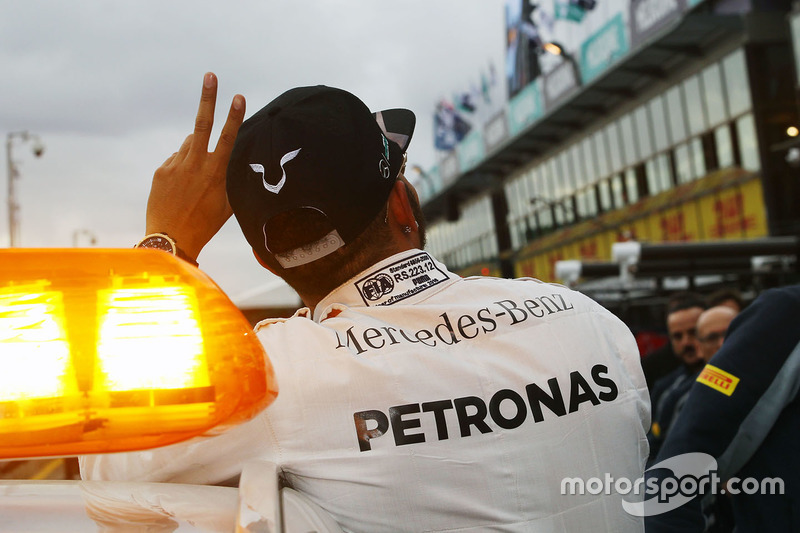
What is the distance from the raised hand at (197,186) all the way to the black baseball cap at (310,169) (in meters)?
0.11

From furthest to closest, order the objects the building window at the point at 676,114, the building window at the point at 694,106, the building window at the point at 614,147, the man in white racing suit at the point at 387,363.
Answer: the building window at the point at 614,147 → the building window at the point at 676,114 → the building window at the point at 694,106 → the man in white racing suit at the point at 387,363

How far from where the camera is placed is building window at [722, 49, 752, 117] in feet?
65.1

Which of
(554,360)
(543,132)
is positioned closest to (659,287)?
(554,360)

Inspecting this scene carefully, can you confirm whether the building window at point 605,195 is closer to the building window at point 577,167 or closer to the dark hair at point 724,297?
the building window at point 577,167

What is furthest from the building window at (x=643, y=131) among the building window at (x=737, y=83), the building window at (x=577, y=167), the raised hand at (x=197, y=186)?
the raised hand at (x=197, y=186)

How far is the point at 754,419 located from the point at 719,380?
15 centimetres

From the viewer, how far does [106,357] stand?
53 cm

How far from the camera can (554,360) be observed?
1200mm

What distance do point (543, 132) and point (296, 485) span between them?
1107 inches

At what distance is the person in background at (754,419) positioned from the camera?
90.4 inches

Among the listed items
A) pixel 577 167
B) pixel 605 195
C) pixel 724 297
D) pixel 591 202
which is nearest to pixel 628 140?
pixel 605 195

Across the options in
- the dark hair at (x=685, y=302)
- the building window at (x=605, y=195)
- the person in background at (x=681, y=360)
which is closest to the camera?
the person in background at (x=681, y=360)

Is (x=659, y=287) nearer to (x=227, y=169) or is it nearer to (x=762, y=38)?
(x=762, y=38)

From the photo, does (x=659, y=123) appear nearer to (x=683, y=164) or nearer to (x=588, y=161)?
(x=683, y=164)
